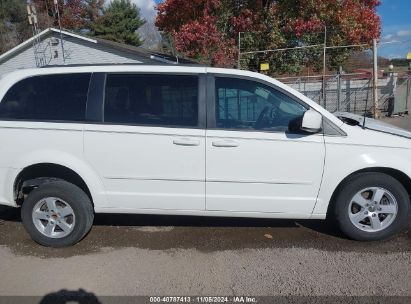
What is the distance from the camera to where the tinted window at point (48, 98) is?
4.11 meters

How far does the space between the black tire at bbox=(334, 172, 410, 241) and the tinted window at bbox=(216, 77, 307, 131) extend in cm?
88

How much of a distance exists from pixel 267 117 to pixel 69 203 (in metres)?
2.19

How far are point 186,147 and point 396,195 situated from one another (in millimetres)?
2153

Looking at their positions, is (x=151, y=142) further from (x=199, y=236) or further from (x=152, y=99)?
(x=199, y=236)

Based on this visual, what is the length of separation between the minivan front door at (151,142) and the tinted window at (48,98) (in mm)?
252

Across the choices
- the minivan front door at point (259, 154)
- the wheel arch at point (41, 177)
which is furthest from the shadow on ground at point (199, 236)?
the wheel arch at point (41, 177)

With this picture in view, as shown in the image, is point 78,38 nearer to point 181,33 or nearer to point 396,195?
point 181,33

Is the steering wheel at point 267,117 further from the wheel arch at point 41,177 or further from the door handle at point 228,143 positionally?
the wheel arch at point 41,177

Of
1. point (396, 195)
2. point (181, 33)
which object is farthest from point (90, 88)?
point (181, 33)

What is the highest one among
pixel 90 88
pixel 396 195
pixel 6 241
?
pixel 90 88

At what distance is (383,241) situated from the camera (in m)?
4.23

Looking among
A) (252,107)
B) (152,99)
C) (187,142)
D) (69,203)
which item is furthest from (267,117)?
(69,203)

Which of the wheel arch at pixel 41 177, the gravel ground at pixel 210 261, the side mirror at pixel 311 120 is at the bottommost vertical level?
the gravel ground at pixel 210 261

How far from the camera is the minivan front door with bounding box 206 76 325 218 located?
393 centimetres
